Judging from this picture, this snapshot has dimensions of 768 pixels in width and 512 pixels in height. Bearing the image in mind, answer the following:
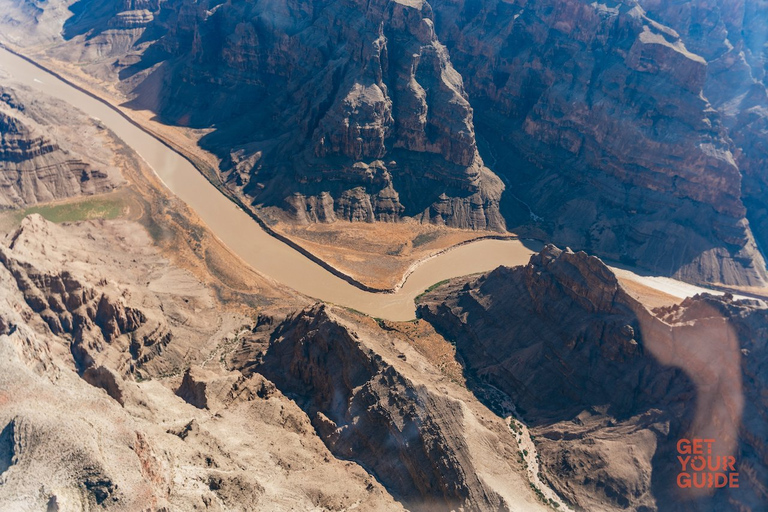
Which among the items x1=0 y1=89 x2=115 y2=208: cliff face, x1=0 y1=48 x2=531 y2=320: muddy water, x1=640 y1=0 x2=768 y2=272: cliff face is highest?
x1=640 y1=0 x2=768 y2=272: cliff face

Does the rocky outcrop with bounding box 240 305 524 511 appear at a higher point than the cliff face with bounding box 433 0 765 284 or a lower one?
lower

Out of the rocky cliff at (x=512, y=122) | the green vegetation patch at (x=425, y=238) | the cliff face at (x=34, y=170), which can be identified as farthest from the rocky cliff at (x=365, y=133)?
the cliff face at (x=34, y=170)

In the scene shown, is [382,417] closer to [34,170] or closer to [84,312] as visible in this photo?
[84,312]

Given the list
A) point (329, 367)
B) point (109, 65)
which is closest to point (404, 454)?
point (329, 367)

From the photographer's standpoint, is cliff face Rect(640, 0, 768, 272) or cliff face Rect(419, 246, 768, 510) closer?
cliff face Rect(419, 246, 768, 510)

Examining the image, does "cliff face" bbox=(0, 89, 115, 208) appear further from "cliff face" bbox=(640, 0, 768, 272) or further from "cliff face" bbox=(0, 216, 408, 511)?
"cliff face" bbox=(640, 0, 768, 272)

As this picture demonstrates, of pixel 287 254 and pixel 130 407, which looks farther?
pixel 287 254

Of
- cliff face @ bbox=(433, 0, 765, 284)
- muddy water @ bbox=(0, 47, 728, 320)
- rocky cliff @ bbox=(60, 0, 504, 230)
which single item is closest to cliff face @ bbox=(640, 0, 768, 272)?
cliff face @ bbox=(433, 0, 765, 284)

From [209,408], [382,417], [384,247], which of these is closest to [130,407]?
[209,408]

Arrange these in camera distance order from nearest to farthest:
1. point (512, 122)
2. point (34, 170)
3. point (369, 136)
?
point (34, 170) < point (369, 136) < point (512, 122)
